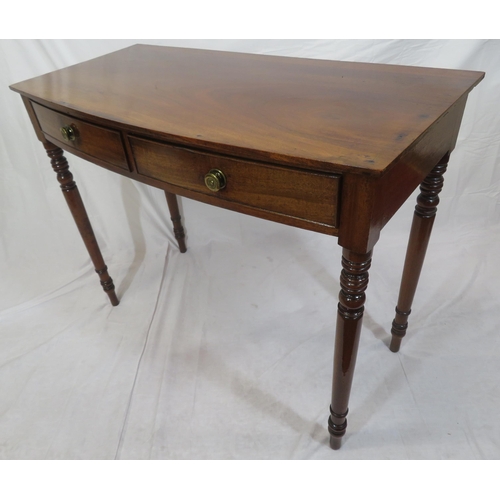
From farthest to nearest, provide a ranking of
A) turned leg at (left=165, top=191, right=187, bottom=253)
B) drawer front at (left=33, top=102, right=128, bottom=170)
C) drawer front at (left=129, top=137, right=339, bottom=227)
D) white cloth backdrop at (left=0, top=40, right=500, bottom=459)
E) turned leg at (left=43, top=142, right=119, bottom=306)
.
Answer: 1. turned leg at (left=165, top=191, right=187, bottom=253)
2. turned leg at (left=43, top=142, right=119, bottom=306)
3. white cloth backdrop at (left=0, top=40, right=500, bottom=459)
4. drawer front at (left=33, top=102, right=128, bottom=170)
5. drawer front at (left=129, top=137, right=339, bottom=227)

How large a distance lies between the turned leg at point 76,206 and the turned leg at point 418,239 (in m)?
1.01

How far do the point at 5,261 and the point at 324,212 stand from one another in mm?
1605

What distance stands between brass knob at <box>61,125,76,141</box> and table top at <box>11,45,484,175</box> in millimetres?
68

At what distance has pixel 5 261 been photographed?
191 centimetres

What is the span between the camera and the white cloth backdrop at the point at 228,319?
1258 mm

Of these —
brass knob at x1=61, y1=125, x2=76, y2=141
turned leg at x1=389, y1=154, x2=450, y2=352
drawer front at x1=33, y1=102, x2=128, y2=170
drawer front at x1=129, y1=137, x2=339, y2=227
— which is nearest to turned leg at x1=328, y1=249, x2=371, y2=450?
drawer front at x1=129, y1=137, x2=339, y2=227

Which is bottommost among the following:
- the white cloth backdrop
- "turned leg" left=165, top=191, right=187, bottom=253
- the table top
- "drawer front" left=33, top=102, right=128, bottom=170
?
the white cloth backdrop

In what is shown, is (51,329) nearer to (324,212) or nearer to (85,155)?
(85,155)

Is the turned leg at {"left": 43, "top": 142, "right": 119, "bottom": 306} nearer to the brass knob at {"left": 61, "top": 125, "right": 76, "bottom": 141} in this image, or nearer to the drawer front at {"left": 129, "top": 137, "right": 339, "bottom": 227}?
the brass knob at {"left": 61, "top": 125, "right": 76, "bottom": 141}

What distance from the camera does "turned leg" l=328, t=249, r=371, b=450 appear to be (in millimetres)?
854

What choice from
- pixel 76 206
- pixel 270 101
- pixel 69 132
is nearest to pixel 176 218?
pixel 76 206

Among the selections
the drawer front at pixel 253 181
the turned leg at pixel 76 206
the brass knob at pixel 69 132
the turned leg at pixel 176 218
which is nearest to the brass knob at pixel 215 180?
the drawer front at pixel 253 181

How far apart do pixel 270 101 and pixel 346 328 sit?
1.69 ft

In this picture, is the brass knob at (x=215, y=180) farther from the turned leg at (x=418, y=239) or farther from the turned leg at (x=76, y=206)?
the turned leg at (x=76, y=206)
